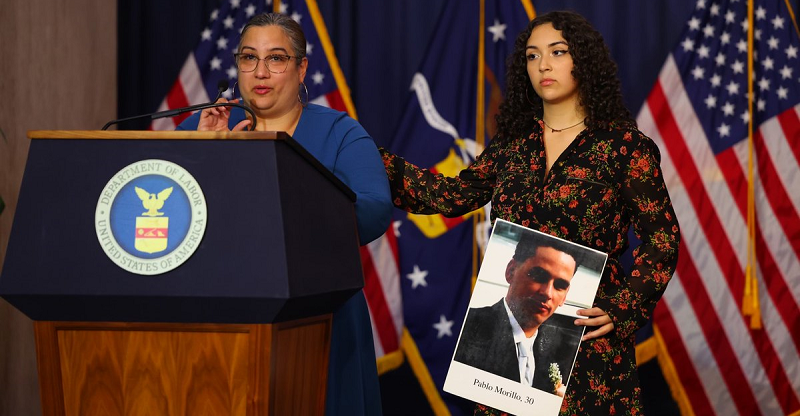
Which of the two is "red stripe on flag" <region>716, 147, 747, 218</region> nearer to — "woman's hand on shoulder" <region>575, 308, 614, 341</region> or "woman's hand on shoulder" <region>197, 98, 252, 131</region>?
"woman's hand on shoulder" <region>575, 308, 614, 341</region>

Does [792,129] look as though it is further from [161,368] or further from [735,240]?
[161,368]

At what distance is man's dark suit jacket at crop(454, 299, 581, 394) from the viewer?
190cm

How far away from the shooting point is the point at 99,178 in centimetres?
129

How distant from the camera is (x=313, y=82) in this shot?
445 cm

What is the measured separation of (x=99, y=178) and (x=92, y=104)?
3176mm

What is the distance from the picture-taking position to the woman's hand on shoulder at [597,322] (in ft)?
6.33

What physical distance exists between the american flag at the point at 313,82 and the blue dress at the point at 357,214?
2364 mm

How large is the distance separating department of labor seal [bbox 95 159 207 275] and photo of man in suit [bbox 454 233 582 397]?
0.89 metres

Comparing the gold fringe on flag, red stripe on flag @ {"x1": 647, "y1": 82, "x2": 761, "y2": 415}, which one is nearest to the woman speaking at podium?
red stripe on flag @ {"x1": 647, "y1": 82, "x2": 761, "y2": 415}

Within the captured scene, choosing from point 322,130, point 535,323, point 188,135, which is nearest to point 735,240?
point 535,323

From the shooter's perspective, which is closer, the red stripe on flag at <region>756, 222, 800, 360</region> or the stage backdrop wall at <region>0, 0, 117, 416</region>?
the stage backdrop wall at <region>0, 0, 117, 416</region>

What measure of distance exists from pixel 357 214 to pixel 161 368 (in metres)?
0.54

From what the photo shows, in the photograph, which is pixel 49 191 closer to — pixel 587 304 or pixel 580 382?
pixel 587 304

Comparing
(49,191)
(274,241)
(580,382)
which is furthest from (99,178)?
(580,382)
